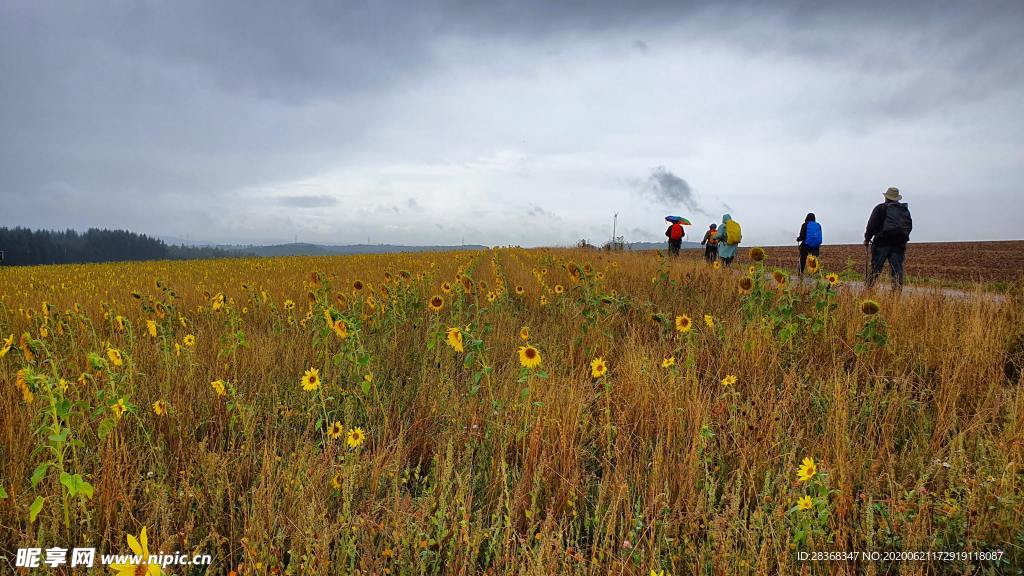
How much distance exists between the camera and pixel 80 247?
103m

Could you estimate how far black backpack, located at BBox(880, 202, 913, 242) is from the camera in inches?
314

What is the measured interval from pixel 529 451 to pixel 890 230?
29.5 feet

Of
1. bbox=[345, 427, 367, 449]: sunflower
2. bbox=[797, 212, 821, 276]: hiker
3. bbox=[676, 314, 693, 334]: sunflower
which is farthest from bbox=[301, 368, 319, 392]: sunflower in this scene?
bbox=[797, 212, 821, 276]: hiker

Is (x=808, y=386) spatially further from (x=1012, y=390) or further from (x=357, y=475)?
(x=357, y=475)

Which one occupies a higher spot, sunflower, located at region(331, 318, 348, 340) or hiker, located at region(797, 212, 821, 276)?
hiker, located at region(797, 212, 821, 276)

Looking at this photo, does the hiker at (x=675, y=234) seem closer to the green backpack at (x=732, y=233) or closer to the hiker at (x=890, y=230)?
the green backpack at (x=732, y=233)

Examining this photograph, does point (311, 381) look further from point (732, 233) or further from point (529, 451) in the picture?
point (732, 233)

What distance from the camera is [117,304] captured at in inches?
256

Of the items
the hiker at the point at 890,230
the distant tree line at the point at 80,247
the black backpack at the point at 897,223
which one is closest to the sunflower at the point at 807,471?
the hiker at the point at 890,230

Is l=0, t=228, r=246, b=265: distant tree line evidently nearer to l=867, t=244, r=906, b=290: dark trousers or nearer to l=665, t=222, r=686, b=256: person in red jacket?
l=665, t=222, r=686, b=256: person in red jacket

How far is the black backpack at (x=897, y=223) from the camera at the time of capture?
7.96 metres

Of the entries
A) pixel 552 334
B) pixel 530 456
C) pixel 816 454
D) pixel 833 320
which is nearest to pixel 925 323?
pixel 833 320

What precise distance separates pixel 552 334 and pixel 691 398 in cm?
187

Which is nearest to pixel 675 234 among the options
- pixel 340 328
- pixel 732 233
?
pixel 732 233
